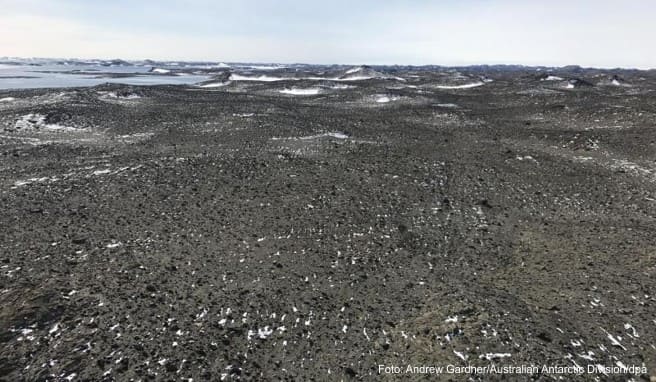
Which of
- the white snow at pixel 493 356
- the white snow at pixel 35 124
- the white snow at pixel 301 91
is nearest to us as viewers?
the white snow at pixel 493 356

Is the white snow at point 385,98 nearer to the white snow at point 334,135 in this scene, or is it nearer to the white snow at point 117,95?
the white snow at point 334,135

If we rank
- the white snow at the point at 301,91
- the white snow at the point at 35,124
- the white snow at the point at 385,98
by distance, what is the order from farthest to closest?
the white snow at the point at 301,91, the white snow at the point at 385,98, the white snow at the point at 35,124

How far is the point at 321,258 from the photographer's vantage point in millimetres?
14477

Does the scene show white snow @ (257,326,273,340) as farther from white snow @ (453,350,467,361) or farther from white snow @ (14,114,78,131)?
white snow @ (14,114,78,131)

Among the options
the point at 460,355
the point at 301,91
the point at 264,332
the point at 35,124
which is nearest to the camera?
the point at 460,355

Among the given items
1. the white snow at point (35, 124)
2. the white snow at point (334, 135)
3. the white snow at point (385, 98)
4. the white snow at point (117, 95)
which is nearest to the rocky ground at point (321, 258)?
the white snow at point (334, 135)

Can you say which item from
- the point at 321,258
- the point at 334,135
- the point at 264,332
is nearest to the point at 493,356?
the point at 264,332

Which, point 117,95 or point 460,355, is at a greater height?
point 117,95

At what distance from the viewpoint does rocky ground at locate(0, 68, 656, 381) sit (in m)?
9.46

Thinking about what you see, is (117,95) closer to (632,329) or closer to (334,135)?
(334,135)

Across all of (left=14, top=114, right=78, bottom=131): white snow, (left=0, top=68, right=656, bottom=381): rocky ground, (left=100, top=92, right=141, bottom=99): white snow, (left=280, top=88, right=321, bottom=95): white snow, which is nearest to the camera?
(left=0, top=68, right=656, bottom=381): rocky ground

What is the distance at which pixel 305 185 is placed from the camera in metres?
21.9

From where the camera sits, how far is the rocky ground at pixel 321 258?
31.0ft

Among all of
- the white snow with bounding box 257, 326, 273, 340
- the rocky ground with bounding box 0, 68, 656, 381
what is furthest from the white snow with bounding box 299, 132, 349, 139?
the white snow with bounding box 257, 326, 273, 340
